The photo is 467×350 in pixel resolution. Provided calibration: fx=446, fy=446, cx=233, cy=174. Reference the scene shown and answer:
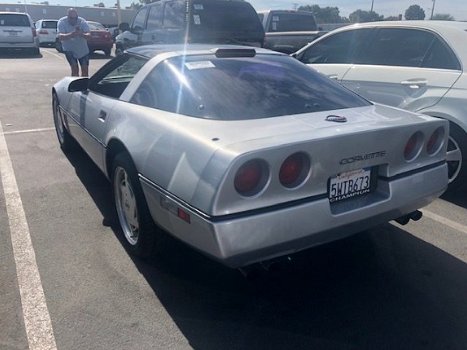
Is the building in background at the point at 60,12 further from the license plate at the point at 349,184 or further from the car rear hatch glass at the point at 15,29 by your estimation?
the license plate at the point at 349,184

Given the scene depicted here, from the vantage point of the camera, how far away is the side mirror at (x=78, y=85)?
4.15 meters

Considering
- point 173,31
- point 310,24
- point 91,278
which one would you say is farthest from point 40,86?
point 91,278

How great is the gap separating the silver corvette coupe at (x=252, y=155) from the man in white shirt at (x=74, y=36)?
18.8ft

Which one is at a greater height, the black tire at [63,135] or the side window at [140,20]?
the side window at [140,20]

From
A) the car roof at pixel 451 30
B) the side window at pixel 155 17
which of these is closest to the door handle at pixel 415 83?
the car roof at pixel 451 30

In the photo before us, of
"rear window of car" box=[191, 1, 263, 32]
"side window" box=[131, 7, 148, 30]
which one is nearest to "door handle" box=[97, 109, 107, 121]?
"rear window of car" box=[191, 1, 263, 32]

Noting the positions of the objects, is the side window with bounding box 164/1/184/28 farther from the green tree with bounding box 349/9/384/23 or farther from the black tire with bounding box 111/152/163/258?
the green tree with bounding box 349/9/384/23

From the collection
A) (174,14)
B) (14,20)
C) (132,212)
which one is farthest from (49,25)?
(132,212)

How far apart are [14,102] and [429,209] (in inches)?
318

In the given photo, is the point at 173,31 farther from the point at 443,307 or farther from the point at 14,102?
the point at 443,307

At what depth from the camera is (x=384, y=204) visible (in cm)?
267

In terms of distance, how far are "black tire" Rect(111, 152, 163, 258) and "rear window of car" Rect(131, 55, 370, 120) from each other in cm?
49

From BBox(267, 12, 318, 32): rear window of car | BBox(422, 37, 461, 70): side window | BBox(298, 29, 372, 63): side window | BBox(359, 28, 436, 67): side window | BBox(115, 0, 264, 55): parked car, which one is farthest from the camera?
BBox(267, 12, 318, 32): rear window of car

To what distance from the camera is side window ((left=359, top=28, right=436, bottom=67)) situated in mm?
4586
